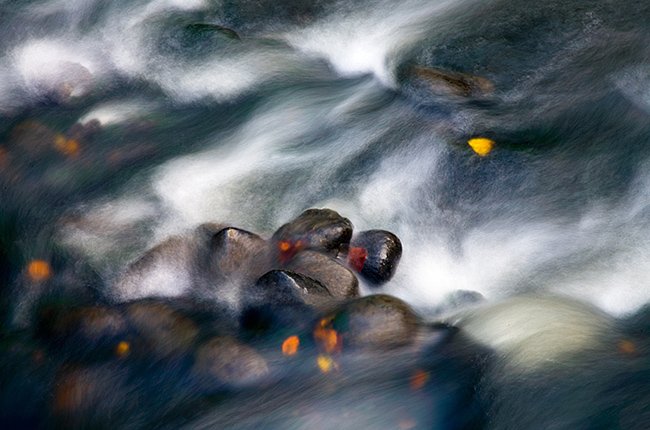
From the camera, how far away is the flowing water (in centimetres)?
565

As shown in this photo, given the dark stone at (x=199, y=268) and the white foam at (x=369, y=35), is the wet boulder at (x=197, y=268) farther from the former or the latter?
the white foam at (x=369, y=35)

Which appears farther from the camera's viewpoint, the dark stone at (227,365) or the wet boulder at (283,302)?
the wet boulder at (283,302)

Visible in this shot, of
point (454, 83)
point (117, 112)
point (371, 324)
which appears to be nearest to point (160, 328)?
point (371, 324)

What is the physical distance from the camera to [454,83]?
6.75 meters

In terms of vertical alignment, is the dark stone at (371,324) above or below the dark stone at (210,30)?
below

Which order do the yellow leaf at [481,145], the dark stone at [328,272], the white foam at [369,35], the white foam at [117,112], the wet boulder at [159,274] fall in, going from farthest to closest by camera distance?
the white foam at [369,35] < the white foam at [117,112] < the yellow leaf at [481,145] < the wet boulder at [159,274] < the dark stone at [328,272]

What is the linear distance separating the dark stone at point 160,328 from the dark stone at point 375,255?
1091 mm

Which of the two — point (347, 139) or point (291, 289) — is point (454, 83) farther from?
point (291, 289)

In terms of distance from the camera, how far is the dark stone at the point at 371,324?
15.9 feet

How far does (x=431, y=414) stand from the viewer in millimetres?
4613

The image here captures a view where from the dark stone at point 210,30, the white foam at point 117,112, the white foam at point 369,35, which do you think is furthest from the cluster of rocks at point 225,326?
the dark stone at point 210,30

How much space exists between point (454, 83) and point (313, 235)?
2.07 metres

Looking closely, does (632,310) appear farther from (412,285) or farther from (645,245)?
(412,285)

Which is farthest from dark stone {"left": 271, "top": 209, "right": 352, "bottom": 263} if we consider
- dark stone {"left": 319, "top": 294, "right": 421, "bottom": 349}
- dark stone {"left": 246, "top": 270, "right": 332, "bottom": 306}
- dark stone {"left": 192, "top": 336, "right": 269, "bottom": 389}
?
dark stone {"left": 192, "top": 336, "right": 269, "bottom": 389}
